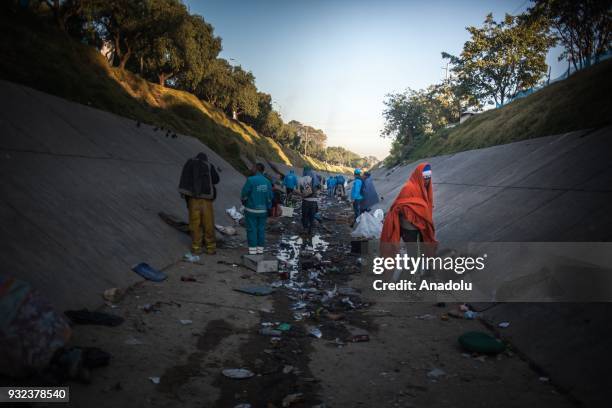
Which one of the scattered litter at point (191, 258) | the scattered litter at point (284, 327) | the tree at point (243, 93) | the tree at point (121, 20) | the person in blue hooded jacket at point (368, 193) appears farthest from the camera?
the tree at point (243, 93)

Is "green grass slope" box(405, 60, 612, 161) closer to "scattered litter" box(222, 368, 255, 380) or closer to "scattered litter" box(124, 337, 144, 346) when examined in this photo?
"scattered litter" box(222, 368, 255, 380)

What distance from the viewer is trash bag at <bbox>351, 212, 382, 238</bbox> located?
37.1ft

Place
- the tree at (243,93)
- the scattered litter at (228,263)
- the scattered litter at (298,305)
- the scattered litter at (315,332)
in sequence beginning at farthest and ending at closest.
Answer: the tree at (243,93) < the scattered litter at (228,263) < the scattered litter at (298,305) < the scattered litter at (315,332)

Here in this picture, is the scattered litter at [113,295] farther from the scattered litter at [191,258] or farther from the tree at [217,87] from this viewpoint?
the tree at [217,87]

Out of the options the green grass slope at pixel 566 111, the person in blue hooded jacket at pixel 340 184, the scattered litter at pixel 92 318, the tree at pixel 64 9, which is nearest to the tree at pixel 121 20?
Answer: the tree at pixel 64 9

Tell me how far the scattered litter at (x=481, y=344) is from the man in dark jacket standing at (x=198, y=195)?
609 centimetres

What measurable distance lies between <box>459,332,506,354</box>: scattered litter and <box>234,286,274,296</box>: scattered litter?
323cm

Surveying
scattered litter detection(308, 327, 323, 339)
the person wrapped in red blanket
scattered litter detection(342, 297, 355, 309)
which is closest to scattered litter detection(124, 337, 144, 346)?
scattered litter detection(308, 327, 323, 339)

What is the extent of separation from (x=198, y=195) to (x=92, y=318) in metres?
4.62

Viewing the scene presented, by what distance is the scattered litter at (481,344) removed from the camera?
4148mm

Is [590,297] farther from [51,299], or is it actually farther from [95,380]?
[51,299]

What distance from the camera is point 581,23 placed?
80.9 ft

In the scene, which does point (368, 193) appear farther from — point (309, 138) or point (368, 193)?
point (309, 138)

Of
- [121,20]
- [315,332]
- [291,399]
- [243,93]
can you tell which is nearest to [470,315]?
[315,332]
